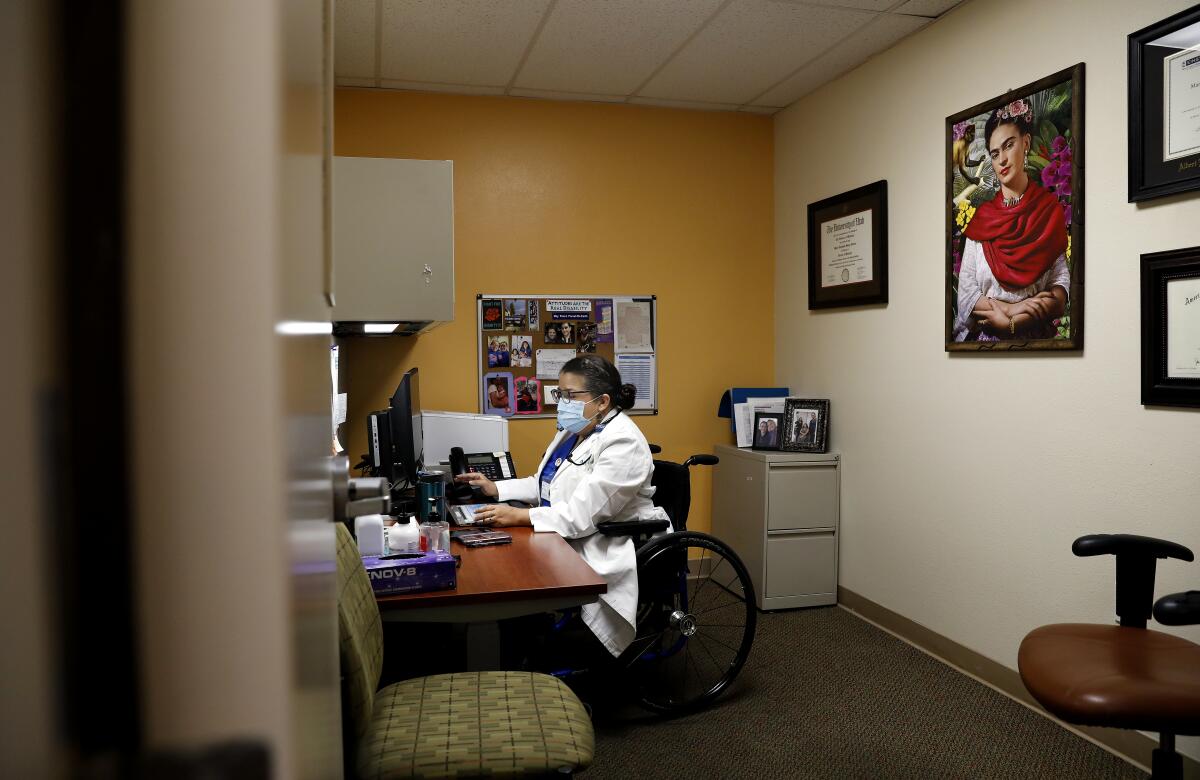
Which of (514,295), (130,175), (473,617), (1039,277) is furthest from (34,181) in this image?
(514,295)

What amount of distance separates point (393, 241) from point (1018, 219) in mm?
2288

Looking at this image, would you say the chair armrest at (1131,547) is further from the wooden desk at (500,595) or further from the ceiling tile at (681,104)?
the ceiling tile at (681,104)

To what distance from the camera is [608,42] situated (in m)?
3.57

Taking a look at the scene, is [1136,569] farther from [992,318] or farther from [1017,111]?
[1017,111]

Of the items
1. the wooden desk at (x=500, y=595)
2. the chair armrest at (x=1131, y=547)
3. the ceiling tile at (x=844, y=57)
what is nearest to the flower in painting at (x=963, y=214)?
the ceiling tile at (x=844, y=57)

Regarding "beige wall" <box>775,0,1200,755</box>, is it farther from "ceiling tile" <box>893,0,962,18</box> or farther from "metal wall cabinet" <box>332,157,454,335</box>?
"metal wall cabinet" <box>332,157,454,335</box>

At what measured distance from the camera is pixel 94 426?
17 centimetres

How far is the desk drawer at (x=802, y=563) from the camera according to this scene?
12.9 ft

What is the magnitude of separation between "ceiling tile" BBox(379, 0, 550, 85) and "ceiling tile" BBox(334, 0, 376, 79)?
0.06 metres

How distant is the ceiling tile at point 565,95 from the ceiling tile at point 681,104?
0.11 m

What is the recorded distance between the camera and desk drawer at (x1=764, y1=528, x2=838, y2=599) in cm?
394

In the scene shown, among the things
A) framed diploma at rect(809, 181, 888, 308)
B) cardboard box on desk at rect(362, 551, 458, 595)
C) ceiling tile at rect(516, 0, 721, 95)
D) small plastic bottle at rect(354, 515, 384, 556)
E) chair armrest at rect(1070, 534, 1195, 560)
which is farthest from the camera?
framed diploma at rect(809, 181, 888, 308)

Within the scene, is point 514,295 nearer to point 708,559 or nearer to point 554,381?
point 554,381

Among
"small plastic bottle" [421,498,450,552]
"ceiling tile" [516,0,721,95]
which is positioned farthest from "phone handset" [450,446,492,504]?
"ceiling tile" [516,0,721,95]
